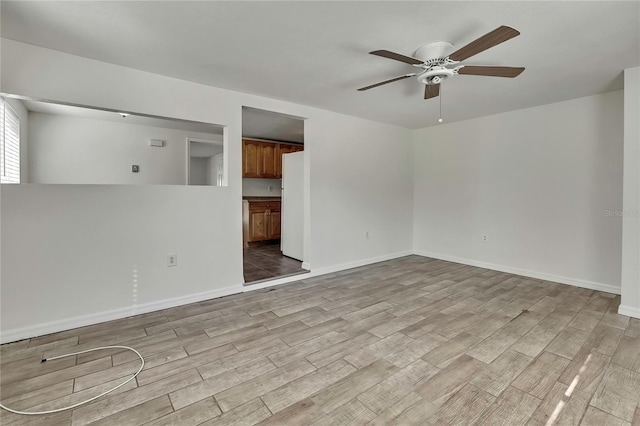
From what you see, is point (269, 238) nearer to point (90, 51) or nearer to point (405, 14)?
point (90, 51)

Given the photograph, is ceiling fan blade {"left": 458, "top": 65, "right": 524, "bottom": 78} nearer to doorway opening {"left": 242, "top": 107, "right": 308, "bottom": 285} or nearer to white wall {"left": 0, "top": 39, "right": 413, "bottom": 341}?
white wall {"left": 0, "top": 39, "right": 413, "bottom": 341}

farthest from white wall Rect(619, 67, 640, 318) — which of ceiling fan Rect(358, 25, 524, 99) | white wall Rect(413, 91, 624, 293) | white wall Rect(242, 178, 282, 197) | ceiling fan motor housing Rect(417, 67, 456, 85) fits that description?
white wall Rect(242, 178, 282, 197)

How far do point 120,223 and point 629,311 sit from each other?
16.3 feet

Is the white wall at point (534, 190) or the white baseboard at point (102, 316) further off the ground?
the white wall at point (534, 190)

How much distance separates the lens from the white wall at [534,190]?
345 cm

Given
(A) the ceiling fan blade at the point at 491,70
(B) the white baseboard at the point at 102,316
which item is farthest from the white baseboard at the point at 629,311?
(B) the white baseboard at the point at 102,316

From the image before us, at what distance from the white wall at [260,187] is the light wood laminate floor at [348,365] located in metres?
3.79

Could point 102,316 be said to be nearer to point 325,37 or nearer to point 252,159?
point 325,37

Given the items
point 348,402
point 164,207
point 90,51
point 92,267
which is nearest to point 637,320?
point 348,402

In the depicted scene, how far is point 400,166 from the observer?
5.31m

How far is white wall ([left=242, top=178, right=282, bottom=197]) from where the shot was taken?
21.5 ft

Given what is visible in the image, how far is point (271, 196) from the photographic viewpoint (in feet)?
22.4

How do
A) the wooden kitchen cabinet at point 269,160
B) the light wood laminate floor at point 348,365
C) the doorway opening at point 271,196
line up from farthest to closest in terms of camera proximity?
the wooden kitchen cabinet at point 269,160 < the doorway opening at point 271,196 < the light wood laminate floor at point 348,365

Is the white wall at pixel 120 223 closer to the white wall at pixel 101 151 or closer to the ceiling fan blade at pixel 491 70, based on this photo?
the white wall at pixel 101 151
